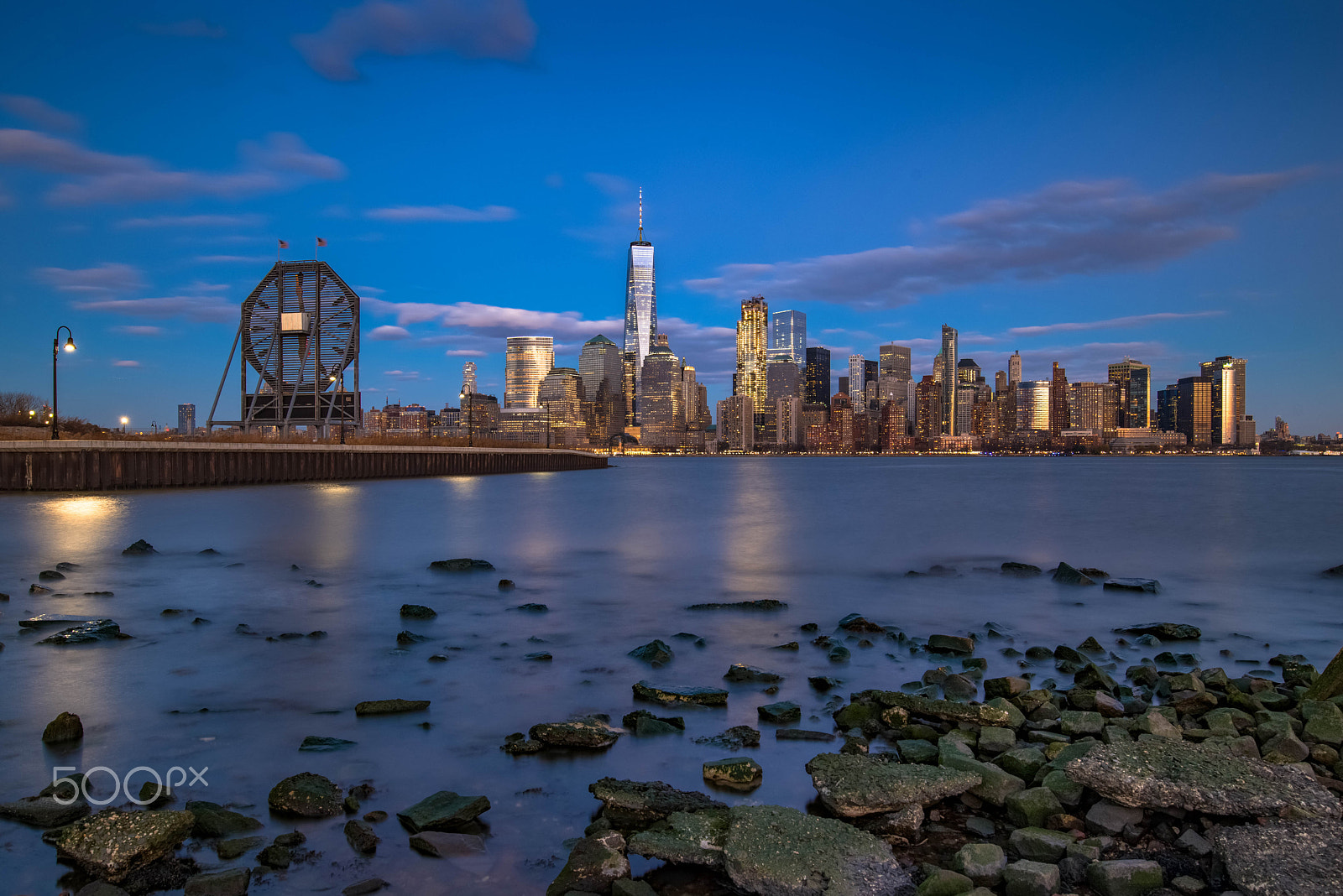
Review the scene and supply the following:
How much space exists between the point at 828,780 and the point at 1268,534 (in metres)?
33.4

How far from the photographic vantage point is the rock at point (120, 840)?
5.03 meters

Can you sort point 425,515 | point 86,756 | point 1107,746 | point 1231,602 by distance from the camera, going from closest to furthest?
point 1107,746 → point 86,756 → point 1231,602 → point 425,515

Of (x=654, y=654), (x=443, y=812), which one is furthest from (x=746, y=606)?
(x=443, y=812)

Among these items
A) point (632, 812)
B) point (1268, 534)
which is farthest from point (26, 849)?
point (1268, 534)

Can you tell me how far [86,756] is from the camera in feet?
22.9

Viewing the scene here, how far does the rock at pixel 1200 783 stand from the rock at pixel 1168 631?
7251mm

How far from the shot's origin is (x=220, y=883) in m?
4.86

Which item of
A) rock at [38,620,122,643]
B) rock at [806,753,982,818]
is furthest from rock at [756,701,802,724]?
rock at [38,620,122,643]

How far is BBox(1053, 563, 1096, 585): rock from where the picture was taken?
18203 millimetres

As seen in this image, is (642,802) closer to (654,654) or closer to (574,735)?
(574,735)

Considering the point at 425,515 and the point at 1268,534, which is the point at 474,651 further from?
the point at 1268,534

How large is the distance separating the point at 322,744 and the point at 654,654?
4579 millimetres

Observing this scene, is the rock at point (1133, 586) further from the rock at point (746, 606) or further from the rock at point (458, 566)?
the rock at point (458, 566)

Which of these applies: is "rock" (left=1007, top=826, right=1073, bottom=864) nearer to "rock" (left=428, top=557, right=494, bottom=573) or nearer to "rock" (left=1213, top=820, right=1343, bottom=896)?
"rock" (left=1213, top=820, right=1343, bottom=896)
